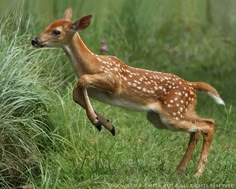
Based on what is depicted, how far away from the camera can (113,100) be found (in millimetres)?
7188

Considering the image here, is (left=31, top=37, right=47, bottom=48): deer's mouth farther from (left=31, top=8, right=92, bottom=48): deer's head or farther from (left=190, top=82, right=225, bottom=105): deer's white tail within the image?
(left=190, top=82, right=225, bottom=105): deer's white tail

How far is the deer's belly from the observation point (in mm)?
7129

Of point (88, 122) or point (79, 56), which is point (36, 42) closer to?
point (79, 56)

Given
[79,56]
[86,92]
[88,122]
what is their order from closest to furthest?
[86,92] < [79,56] < [88,122]

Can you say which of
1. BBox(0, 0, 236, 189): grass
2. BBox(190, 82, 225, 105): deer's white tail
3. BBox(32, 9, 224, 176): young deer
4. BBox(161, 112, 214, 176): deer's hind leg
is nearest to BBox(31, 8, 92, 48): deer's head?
BBox(32, 9, 224, 176): young deer

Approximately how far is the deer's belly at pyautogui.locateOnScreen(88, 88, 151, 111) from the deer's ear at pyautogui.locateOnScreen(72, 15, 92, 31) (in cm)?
48

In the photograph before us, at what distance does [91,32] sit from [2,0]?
144 centimetres

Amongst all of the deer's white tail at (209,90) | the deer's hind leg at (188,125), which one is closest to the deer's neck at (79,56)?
the deer's hind leg at (188,125)

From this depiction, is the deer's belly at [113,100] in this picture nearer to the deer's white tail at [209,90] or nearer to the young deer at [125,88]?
the young deer at [125,88]

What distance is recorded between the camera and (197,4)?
1205 centimetres

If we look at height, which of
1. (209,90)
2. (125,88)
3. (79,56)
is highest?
(79,56)

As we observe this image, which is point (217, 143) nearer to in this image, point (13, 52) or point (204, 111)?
point (204, 111)

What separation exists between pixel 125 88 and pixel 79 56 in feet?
1.48

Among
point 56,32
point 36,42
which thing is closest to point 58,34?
point 56,32
